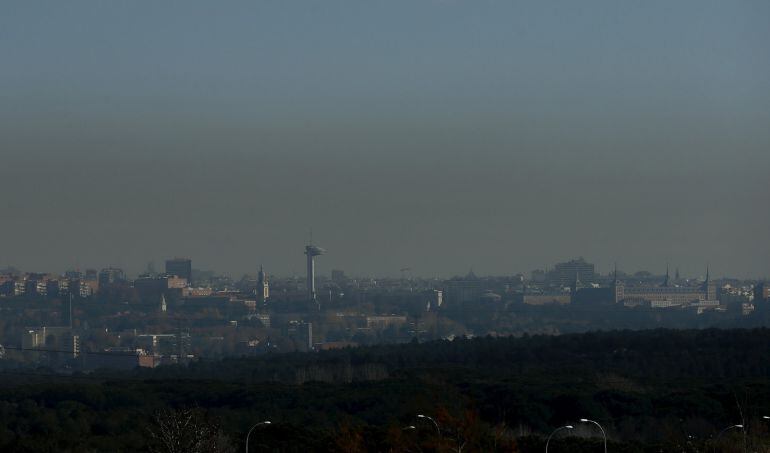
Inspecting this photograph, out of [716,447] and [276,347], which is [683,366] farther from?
[276,347]

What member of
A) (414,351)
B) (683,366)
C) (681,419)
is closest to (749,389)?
(681,419)

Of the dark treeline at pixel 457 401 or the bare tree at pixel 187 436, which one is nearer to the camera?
the bare tree at pixel 187 436

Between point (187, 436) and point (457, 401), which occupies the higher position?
point (187, 436)

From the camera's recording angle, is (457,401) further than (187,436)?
Yes

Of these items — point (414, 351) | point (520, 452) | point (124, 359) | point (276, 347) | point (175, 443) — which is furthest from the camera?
point (276, 347)

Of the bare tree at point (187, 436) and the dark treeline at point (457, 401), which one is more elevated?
the bare tree at point (187, 436)

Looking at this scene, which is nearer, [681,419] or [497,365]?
[681,419]

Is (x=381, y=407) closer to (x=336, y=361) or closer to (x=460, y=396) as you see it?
(x=460, y=396)

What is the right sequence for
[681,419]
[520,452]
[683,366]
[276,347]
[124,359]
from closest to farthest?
[520,452], [681,419], [683,366], [124,359], [276,347]
